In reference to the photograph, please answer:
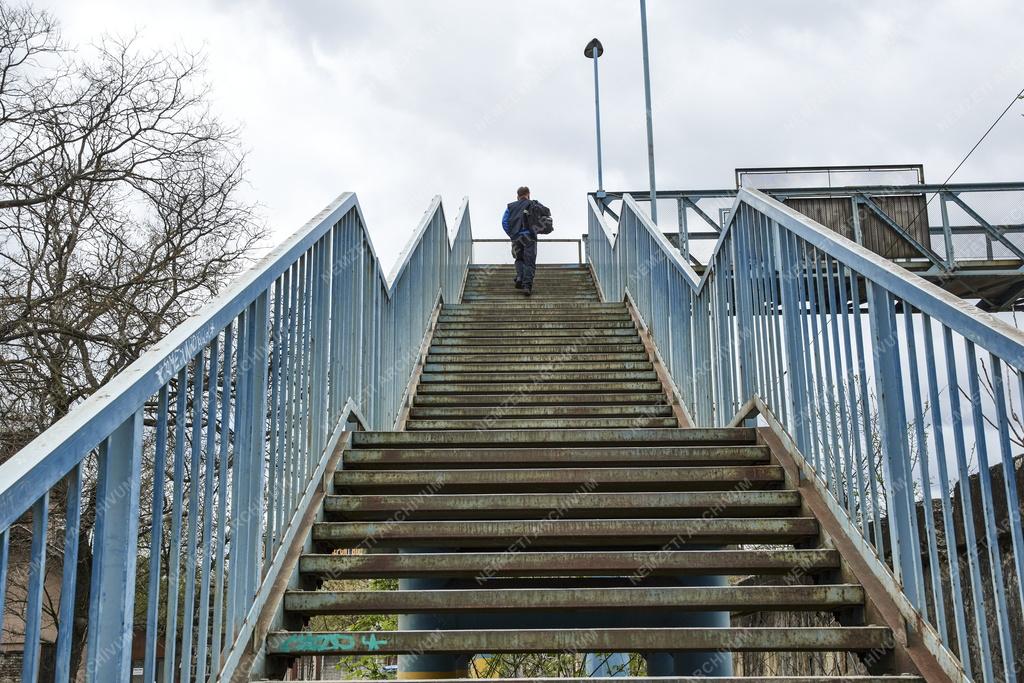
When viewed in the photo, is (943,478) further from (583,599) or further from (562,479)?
(562,479)

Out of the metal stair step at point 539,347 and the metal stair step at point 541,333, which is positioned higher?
the metal stair step at point 541,333

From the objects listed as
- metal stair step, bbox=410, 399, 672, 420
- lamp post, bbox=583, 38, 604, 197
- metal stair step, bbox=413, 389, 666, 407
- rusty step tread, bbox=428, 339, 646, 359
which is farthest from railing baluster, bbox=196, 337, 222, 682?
lamp post, bbox=583, 38, 604, 197

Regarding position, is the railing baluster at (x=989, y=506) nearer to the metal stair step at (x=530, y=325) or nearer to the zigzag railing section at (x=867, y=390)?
the zigzag railing section at (x=867, y=390)

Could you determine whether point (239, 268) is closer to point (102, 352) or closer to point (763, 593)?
point (102, 352)

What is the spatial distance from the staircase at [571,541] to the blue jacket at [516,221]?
5.77 m

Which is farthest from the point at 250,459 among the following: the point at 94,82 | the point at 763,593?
the point at 94,82

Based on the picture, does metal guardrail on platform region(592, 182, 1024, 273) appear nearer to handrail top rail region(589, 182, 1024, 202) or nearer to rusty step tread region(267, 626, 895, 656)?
handrail top rail region(589, 182, 1024, 202)

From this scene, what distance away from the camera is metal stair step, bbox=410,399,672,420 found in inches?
238

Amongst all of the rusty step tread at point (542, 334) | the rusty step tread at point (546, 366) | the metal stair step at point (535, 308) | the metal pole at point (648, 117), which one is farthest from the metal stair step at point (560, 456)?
the metal pole at point (648, 117)

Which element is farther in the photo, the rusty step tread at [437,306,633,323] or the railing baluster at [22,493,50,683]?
the rusty step tread at [437,306,633,323]

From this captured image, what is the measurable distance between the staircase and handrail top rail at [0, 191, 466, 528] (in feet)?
3.08

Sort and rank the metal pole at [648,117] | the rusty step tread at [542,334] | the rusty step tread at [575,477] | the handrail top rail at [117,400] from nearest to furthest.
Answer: the handrail top rail at [117,400] < the rusty step tread at [575,477] < the rusty step tread at [542,334] < the metal pole at [648,117]

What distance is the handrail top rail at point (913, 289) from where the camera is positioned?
2189 mm

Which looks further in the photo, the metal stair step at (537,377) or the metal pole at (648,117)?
the metal pole at (648,117)
